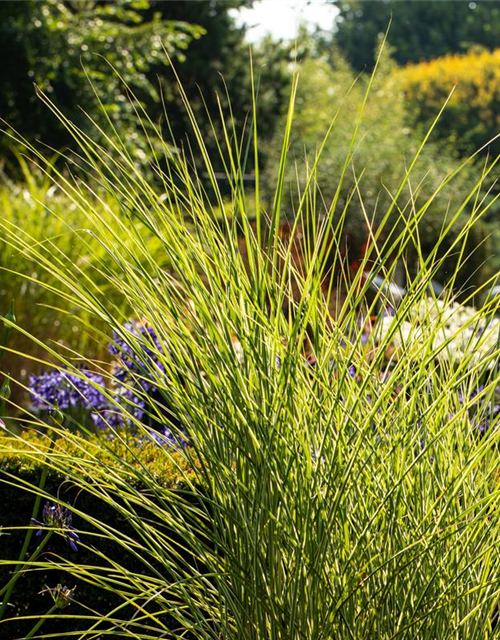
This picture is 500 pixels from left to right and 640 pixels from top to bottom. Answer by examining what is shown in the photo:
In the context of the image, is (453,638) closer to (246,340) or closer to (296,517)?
(296,517)

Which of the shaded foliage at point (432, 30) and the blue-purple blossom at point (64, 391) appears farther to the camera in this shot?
the shaded foliage at point (432, 30)

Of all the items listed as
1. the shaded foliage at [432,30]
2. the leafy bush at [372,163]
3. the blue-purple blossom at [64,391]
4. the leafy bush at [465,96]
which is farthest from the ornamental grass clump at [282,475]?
the shaded foliage at [432,30]

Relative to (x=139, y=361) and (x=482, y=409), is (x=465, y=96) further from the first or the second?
(x=482, y=409)

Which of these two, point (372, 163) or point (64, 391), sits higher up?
point (64, 391)

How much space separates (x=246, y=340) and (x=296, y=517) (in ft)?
1.28

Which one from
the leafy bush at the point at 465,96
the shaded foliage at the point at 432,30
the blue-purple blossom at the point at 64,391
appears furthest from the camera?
the shaded foliage at the point at 432,30

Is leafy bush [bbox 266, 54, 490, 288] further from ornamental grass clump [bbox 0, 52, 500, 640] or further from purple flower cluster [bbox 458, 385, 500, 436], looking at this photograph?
ornamental grass clump [bbox 0, 52, 500, 640]

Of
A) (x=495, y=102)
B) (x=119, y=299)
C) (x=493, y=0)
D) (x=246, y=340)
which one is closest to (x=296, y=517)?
(x=246, y=340)

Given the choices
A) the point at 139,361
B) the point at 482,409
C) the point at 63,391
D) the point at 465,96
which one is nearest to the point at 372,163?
the point at 63,391

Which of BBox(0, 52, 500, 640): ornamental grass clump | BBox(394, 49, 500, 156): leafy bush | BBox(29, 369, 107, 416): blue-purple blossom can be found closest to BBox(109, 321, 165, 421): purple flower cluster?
BBox(0, 52, 500, 640): ornamental grass clump

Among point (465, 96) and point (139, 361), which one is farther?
point (465, 96)

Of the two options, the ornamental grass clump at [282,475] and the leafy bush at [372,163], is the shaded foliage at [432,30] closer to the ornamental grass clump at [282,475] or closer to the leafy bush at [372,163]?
the leafy bush at [372,163]

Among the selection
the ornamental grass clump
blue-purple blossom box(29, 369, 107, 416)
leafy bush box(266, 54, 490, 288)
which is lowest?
leafy bush box(266, 54, 490, 288)

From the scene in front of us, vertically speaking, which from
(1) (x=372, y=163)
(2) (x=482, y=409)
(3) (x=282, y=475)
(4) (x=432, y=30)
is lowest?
(1) (x=372, y=163)
